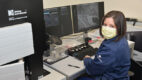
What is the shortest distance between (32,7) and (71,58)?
2.75 feet

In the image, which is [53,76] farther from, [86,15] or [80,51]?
[86,15]

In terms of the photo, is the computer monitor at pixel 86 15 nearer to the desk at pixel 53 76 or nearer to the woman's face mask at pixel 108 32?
the woman's face mask at pixel 108 32

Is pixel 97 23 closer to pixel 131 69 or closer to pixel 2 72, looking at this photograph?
pixel 131 69

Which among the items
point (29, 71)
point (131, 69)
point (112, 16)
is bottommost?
point (131, 69)

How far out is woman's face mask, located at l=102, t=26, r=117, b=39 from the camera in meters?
1.49

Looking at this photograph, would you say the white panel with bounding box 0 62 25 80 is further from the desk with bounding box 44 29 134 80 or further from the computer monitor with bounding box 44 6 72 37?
the computer monitor with bounding box 44 6 72 37

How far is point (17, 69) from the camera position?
1.09 metres

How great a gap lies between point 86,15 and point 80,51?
0.55 m

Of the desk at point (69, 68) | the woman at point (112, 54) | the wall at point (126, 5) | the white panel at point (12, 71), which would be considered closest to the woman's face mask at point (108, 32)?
the woman at point (112, 54)

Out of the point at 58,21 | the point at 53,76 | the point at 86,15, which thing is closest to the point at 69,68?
the point at 53,76

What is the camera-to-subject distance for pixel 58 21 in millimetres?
2025

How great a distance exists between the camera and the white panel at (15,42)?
1.03 m

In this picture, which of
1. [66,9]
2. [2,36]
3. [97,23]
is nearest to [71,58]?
[66,9]

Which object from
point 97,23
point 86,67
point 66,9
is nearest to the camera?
point 86,67
